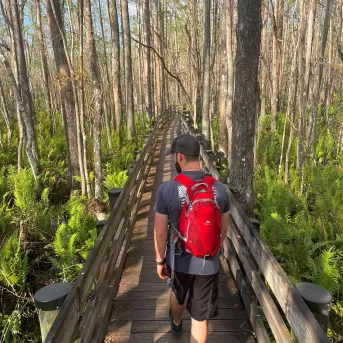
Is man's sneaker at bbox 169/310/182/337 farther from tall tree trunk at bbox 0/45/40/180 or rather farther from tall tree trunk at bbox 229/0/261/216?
tall tree trunk at bbox 0/45/40/180

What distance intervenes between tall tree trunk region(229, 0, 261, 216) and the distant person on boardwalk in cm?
267

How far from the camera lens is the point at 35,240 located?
8.05 metres

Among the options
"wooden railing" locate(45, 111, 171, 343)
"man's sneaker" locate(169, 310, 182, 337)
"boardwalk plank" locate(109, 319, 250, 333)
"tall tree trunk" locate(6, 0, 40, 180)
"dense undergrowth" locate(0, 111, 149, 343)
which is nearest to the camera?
"wooden railing" locate(45, 111, 171, 343)

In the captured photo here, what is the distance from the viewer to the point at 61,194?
11492mm

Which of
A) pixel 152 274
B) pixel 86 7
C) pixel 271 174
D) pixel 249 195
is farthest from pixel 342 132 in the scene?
pixel 152 274

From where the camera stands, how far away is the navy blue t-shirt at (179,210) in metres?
2.74

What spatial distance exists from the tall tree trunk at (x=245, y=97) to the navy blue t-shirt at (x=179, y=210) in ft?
8.79

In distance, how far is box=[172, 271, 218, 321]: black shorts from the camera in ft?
9.39

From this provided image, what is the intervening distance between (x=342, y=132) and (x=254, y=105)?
386 inches

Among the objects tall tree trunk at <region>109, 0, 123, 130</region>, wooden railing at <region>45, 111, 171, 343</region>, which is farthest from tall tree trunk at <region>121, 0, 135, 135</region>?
wooden railing at <region>45, 111, 171, 343</region>

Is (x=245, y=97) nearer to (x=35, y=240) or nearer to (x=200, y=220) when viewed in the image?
(x=200, y=220)

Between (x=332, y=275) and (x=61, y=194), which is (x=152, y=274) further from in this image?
(x=61, y=194)

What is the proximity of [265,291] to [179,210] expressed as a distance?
52.8 inches

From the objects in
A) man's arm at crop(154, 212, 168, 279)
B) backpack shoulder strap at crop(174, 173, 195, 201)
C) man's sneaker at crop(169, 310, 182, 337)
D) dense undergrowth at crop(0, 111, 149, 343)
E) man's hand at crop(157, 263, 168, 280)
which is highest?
backpack shoulder strap at crop(174, 173, 195, 201)
